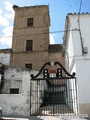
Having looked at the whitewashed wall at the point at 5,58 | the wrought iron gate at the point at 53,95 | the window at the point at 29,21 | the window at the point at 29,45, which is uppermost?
the window at the point at 29,21

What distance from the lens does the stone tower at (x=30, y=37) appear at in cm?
2478

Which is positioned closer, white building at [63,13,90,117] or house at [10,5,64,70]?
white building at [63,13,90,117]

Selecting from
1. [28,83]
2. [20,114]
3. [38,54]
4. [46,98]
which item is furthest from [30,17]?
[20,114]

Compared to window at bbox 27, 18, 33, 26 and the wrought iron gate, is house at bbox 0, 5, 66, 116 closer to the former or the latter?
window at bbox 27, 18, 33, 26

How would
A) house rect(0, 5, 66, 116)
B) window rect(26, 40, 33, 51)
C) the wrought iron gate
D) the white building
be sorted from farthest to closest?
1. window rect(26, 40, 33, 51)
2. house rect(0, 5, 66, 116)
3. the wrought iron gate
4. the white building

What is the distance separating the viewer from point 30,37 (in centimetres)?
2638

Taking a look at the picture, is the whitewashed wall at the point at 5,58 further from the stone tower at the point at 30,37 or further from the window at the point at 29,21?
the window at the point at 29,21

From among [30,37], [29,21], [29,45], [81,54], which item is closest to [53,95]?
[81,54]

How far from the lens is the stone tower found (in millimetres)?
24781

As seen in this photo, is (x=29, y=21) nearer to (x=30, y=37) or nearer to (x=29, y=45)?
(x=30, y=37)

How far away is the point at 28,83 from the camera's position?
12.0 m

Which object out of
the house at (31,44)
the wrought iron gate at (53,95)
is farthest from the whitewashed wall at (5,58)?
the wrought iron gate at (53,95)

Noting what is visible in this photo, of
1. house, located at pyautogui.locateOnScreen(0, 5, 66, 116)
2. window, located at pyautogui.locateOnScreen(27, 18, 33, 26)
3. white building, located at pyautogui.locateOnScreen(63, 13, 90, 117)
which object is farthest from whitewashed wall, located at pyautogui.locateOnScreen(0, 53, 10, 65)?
A: white building, located at pyautogui.locateOnScreen(63, 13, 90, 117)

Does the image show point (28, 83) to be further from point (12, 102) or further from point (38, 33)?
point (38, 33)
